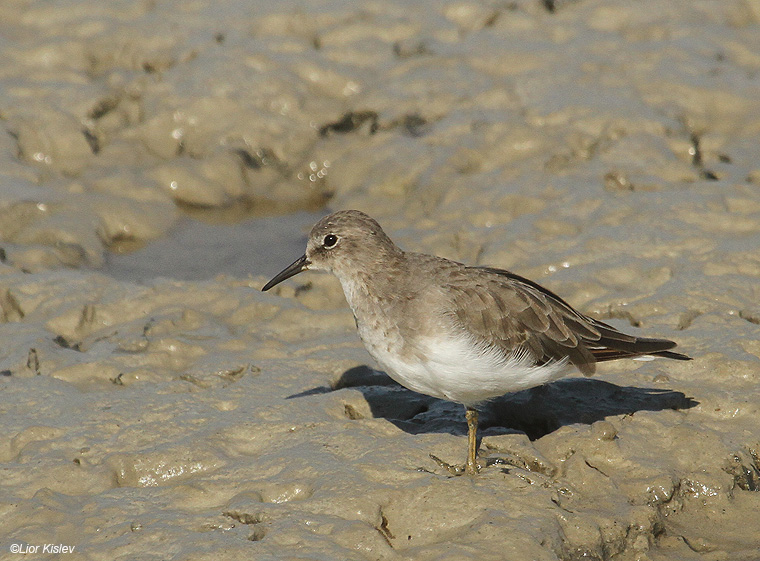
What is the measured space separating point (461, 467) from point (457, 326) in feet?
3.21

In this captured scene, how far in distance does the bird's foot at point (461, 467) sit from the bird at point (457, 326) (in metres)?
0.01

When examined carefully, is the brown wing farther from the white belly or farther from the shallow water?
the shallow water

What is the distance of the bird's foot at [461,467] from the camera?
243 inches

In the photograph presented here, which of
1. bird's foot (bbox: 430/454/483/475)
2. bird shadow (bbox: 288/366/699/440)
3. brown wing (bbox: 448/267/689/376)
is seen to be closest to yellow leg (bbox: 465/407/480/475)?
bird's foot (bbox: 430/454/483/475)

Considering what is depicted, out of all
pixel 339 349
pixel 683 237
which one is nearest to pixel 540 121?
pixel 683 237

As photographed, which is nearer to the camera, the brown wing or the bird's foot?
the bird's foot

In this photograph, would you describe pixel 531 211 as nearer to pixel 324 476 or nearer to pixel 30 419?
pixel 324 476

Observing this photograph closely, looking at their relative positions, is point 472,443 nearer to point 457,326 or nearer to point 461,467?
point 461,467

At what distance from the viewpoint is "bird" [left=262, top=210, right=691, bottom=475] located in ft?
20.3

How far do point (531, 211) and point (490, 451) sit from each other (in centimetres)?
401

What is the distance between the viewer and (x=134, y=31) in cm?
1228

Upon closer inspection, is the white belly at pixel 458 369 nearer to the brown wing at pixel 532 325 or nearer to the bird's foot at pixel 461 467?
the brown wing at pixel 532 325

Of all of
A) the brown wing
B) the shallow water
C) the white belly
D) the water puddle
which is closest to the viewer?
the shallow water

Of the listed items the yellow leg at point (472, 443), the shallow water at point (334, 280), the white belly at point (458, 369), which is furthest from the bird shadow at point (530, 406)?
the white belly at point (458, 369)
